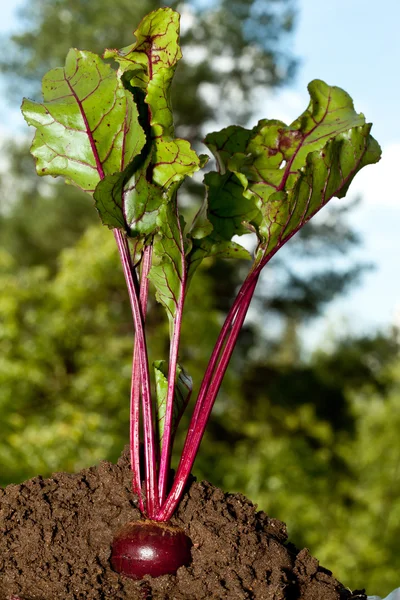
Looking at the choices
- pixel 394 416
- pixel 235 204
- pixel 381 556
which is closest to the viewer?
pixel 235 204

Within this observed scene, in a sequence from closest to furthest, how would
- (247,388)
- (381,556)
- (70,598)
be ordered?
(70,598) < (381,556) < (247,388)

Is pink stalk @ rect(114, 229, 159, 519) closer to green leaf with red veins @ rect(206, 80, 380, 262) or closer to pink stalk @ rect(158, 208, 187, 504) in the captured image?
pink stalk @ rect(158, 208, 187, 504)

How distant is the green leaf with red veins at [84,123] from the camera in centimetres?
105

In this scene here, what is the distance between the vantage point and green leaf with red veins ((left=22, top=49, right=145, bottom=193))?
3.45 feet

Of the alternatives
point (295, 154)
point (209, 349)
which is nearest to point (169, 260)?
point (295, 154)

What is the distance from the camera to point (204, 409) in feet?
3.75

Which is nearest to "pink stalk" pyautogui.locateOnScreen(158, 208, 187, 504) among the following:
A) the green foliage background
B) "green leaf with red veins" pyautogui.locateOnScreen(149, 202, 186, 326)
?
"green leaf with red veins" pyautogui.locateOnScreen(149, 202, 186, 326)

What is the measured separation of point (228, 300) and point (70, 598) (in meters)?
7.39

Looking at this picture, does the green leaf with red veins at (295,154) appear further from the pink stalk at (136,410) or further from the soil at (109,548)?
the soil at (109,548)

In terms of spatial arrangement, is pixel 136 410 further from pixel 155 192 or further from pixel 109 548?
pixel 155 192

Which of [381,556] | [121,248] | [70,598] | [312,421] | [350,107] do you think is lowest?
[70,598]

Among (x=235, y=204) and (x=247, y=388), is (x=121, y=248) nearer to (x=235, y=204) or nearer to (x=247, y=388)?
(x=235, y=204)

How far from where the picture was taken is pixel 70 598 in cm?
95

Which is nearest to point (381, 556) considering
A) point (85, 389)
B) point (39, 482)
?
point (85, 389)
